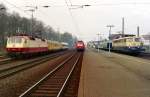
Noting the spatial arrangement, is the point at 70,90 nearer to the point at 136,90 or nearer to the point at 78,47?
the point at 136,90

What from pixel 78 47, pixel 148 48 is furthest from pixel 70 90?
pixel 78 47

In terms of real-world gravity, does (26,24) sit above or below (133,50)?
above

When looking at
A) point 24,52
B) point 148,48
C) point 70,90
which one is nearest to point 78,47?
point 148,48

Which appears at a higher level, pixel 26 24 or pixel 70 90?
pixel 26 24

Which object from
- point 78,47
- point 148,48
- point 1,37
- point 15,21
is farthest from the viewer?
point 15,21

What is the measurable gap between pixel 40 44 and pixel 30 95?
38.8m

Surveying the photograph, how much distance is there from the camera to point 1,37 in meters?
95.4

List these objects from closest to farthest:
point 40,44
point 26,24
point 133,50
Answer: point 40,44 → point 133,50 → point 26,24

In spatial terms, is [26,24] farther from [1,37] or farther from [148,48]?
[148,48]

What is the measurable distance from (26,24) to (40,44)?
223 feet

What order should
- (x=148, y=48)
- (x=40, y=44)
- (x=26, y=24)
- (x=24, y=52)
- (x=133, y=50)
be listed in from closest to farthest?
(x=24, y=52), (x=40, y=44), (x=133, y=50), (x=148, y=48), (x=26, y=24)

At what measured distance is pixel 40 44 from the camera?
168ft

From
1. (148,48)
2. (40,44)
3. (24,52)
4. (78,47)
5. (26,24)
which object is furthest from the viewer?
(26,24)

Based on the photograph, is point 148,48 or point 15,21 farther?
point 15,21
